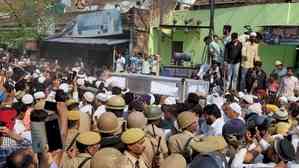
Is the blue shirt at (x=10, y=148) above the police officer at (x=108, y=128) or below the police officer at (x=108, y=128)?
below

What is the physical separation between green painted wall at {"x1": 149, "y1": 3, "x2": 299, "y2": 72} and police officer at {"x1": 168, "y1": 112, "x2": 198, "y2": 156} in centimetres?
1560

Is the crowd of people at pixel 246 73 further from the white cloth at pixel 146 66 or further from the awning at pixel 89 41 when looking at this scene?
the awning at pixel 89 41

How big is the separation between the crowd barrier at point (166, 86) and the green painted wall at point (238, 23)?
11.3 m

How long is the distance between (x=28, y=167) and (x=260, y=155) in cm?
228

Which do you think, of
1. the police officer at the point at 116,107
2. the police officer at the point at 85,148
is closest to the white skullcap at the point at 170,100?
the police officer at the point at 116,107

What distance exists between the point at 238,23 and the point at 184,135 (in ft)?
59.5

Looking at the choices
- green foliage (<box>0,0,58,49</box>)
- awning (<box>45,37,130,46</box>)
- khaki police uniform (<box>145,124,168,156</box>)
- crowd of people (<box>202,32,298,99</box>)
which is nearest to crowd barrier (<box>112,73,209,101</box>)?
crowd of people (<box>202,32,298,99</box>)

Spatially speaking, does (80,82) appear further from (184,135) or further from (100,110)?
(184,135)

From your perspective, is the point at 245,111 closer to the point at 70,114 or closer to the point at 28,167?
the point at 70,114

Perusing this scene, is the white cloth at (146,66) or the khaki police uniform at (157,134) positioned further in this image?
the white cloth at (146,66)

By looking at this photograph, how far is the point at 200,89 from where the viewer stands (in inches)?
403

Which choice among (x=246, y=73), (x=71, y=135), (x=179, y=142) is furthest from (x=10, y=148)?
(x=246, y=73)

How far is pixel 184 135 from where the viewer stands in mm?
5684

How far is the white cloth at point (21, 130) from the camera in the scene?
6954 millimetres
